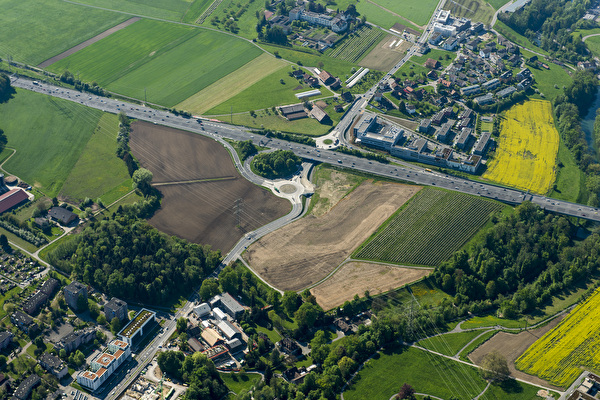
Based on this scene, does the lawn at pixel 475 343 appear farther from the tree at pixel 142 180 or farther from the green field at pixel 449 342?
the tree at pixel 142 180

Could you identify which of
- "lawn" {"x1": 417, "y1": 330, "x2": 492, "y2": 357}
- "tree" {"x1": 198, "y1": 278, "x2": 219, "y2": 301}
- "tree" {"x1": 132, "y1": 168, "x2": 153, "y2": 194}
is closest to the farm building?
"tree" {"x1": 132, "y1": 168, "x2": 153, "y2": 194}

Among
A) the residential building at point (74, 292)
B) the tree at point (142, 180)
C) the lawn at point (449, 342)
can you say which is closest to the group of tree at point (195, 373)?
the residential building at point (74, 292)

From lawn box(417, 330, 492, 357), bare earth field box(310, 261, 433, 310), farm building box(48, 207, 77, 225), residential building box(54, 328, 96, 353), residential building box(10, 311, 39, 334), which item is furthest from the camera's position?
farm building box(48, 207, 77, 225)

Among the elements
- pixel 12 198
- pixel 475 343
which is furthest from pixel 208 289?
pixel 12 198

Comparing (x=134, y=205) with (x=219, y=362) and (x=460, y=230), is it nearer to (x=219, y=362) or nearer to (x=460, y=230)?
(x=219, y=362)

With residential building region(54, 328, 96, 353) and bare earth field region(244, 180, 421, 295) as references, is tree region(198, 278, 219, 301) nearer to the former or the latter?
bare earth field region(244, 180, 421, 295)
